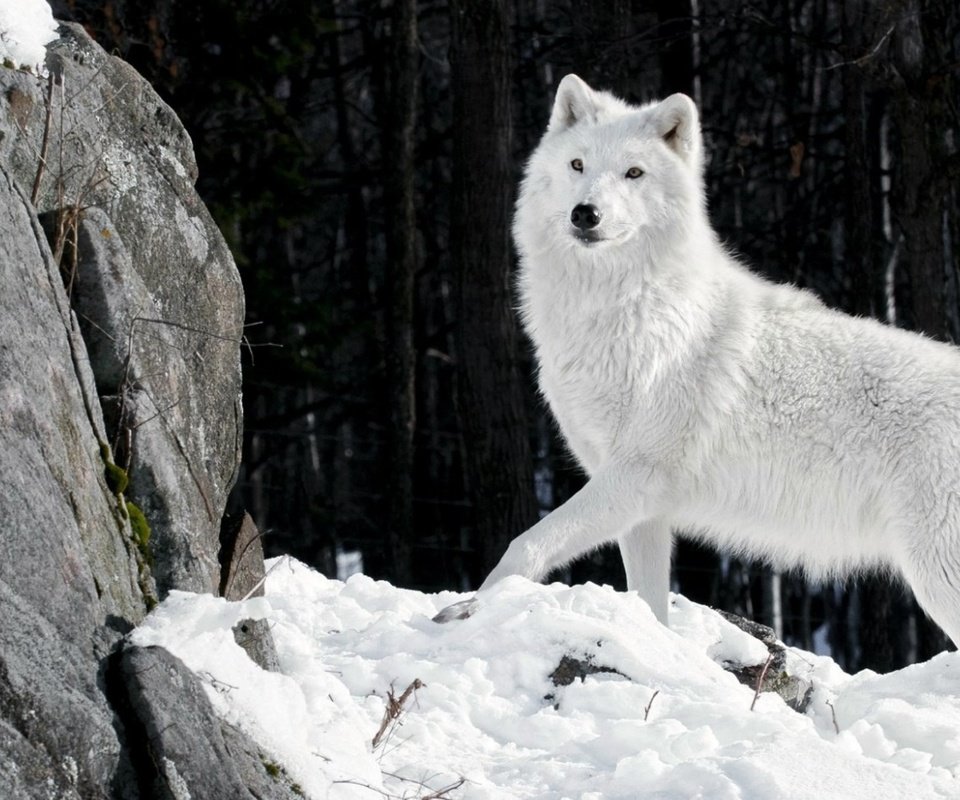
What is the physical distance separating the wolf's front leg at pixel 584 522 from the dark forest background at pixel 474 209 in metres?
2.85

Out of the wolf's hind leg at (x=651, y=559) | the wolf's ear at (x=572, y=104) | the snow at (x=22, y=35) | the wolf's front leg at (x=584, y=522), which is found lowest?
the wolf's hind leg at (x=651, y=559)

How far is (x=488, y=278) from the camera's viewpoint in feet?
34.5

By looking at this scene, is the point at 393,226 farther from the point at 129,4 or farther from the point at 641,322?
the point at 641,322

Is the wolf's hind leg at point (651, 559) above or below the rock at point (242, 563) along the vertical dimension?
below

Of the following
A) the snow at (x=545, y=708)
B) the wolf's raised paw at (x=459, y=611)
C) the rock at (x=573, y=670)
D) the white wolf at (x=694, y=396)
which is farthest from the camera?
the white wolf at (x=694, y=396)

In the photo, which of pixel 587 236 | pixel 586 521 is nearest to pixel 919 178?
pixel 587 236

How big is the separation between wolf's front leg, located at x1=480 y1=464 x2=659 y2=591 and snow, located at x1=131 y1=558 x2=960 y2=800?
0.87 feet

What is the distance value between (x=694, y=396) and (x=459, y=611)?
4.70ft

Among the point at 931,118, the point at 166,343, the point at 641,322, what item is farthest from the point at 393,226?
the point at 166,343

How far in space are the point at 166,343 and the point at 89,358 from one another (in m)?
0.34

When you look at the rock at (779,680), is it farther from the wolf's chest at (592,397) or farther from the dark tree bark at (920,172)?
the dark tree bark at (920,172)

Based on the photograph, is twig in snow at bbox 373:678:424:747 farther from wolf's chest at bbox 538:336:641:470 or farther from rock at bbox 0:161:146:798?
wolf's chest at bbox 538:336:641:470

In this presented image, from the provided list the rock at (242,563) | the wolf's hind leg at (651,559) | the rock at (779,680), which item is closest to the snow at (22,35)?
the rock at (242,563)

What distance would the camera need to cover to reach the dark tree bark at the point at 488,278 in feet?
34.5
